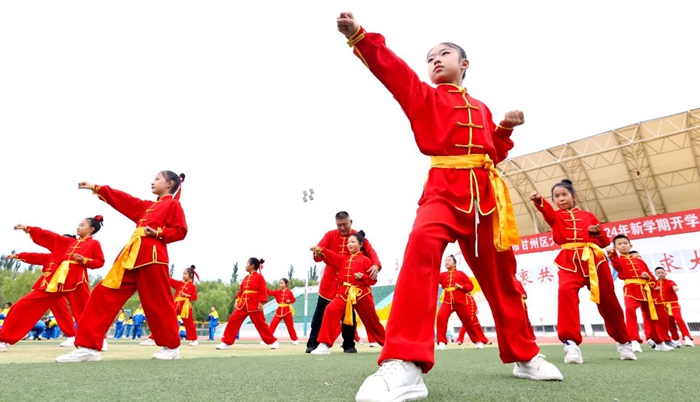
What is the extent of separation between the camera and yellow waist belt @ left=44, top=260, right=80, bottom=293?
5074 mm

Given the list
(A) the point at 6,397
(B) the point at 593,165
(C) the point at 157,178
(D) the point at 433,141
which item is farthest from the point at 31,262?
(B) the point at 593,165

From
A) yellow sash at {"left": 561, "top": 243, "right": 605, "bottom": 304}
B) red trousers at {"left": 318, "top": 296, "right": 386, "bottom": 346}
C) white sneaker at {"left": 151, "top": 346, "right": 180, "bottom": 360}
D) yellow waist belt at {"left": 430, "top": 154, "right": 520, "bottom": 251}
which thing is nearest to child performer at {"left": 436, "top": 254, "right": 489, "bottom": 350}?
red trousers at {"left": 318, "top": 296, "right": 386, "bottom": 346}

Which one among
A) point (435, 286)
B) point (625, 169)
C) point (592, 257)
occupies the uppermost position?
point (625, 169)

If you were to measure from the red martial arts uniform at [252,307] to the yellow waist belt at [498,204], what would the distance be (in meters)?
6.50

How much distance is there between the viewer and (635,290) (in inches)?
265

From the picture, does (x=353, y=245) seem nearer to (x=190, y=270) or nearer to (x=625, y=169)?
(x=190, y=270)

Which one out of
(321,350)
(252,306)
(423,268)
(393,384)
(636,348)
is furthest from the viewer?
(252,306)

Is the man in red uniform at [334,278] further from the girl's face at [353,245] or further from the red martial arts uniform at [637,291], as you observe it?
the red martial arts uniform at [637,291]

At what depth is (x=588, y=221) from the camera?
4.45 metres

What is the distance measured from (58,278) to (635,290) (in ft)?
28.1

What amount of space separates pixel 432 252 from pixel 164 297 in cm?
315

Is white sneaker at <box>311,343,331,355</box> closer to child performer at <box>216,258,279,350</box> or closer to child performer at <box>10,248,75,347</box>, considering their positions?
child performer at <box>216,258,279,350</box>

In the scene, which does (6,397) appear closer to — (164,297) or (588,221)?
(164,297)

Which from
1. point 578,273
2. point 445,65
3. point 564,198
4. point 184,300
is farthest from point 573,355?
point 184,300
